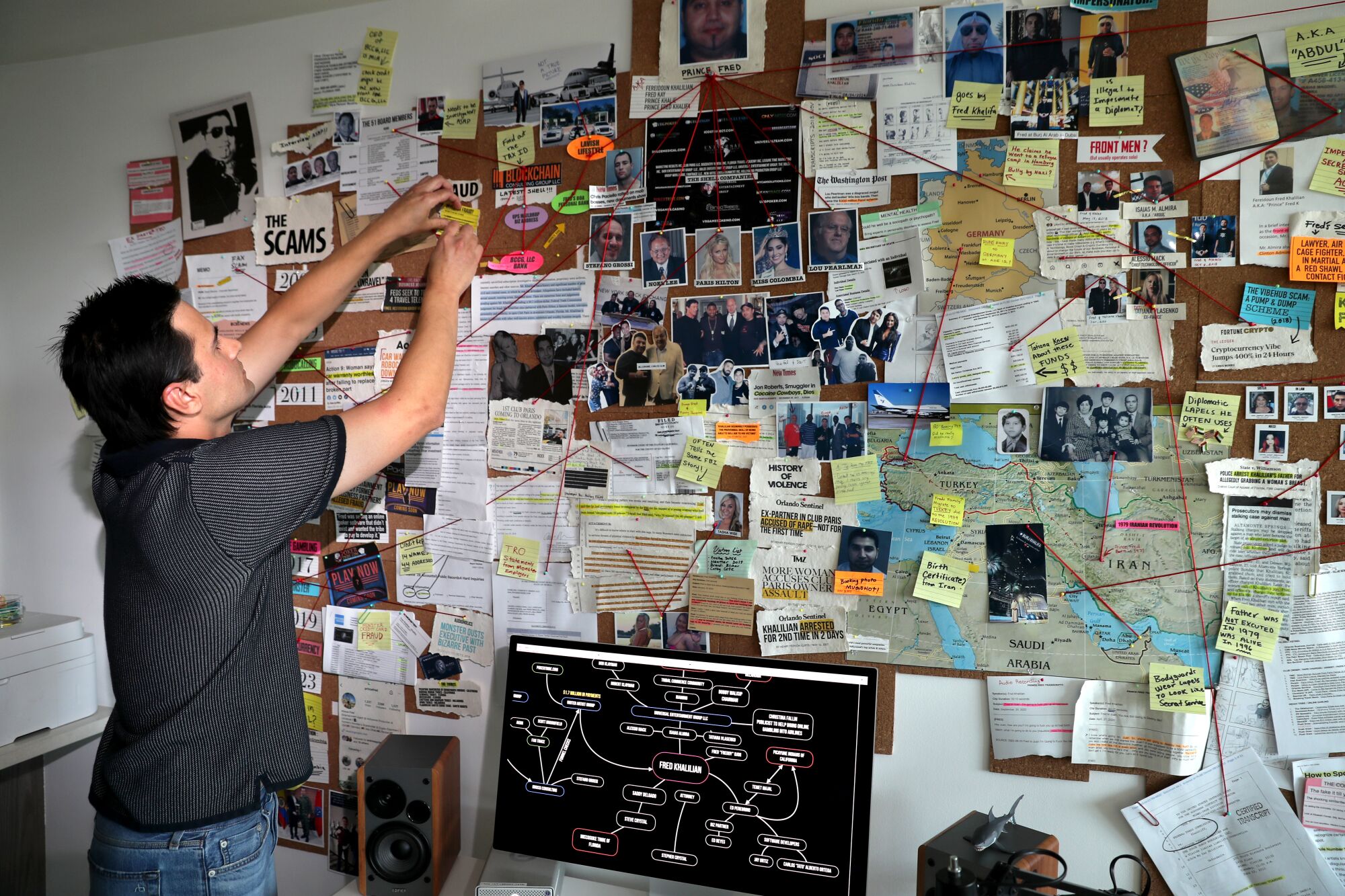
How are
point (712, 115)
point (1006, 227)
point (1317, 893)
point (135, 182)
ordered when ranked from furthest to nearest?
point (135, 182)
point (712, 115)
point (1006, 227)
point (1317, 893)

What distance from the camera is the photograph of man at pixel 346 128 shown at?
6.21ft

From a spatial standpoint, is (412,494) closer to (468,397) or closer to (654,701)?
(468,397)

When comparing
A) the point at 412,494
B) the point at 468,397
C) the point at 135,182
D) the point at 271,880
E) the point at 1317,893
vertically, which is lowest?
the point at 271,880

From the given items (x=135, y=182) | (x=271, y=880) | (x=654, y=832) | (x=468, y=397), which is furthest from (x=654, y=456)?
(x=135, y=182)

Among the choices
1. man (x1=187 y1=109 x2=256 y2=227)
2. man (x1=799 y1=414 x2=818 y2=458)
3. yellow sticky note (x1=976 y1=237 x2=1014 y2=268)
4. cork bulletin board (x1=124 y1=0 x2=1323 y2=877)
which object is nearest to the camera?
cork bulletin board (x1=124 y1=0 x2=1323 y2=877)

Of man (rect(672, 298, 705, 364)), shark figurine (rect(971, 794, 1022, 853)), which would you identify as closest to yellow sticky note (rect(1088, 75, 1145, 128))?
man (rect(672, 298, 705, 364))

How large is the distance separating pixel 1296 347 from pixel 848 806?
110 cm

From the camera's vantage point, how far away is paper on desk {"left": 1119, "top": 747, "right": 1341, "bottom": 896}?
1357 millimetres

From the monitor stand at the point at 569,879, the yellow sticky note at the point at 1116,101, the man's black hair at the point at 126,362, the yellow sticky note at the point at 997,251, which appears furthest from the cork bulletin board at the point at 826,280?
the man's black hair at the point at 126,362

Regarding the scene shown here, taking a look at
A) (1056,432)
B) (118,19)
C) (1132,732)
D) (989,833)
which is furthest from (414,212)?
(1132,732)

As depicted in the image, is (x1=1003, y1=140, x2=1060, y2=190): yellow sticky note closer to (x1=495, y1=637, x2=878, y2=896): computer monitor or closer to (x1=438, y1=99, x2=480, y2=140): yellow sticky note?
(x1=495, y1=637, x2=878, y2=896): computer monitor

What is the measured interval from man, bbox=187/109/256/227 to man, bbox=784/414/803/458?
4.76ft

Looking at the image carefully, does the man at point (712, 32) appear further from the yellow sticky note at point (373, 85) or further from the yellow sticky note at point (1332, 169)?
the yellow sticky note at point (1332, 169)

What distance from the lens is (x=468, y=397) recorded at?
1823 mm
